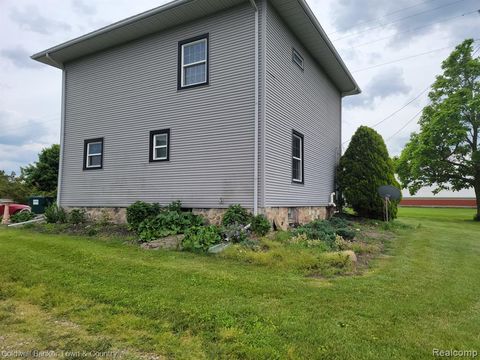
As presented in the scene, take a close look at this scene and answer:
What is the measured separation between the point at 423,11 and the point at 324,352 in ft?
52.2

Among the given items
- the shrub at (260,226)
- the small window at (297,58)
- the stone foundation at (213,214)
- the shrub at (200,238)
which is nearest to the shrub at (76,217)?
the stone foundation at (213,214)

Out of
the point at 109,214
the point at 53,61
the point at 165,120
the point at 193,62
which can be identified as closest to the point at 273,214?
the point at 165,120

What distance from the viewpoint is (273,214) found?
865cm

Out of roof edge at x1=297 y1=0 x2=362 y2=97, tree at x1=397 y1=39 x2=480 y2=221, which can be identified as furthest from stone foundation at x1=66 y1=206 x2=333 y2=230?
tree at x1=397 y1=39 x2=480 y2=221

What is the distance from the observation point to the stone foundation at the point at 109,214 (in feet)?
34.7

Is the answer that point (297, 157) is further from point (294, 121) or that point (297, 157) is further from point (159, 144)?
point (159, 144)

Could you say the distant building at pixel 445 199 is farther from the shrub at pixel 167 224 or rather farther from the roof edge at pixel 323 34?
the shrub at pixel 167 224

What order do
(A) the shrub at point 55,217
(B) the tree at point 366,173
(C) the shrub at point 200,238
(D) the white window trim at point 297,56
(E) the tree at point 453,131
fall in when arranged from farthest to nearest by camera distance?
1. (E) the tree at point 453,131
2. (B) the tree at point 366,173
3. (A) the shrub at point 55,217
4. (D) the white window trim at point 297,56
5. (C) the shrub at point 200,238

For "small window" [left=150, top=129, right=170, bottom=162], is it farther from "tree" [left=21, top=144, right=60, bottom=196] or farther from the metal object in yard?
"tree" [left=21, top=144, right=60, bottom=196]

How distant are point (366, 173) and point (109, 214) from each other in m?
9.28

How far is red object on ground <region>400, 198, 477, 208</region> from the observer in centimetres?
4319

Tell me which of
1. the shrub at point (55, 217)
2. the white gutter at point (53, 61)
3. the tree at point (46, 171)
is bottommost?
the shrub at point (55, 217)

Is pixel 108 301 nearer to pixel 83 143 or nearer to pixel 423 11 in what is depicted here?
pixel 83 143

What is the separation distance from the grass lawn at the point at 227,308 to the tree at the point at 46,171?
10966mm
